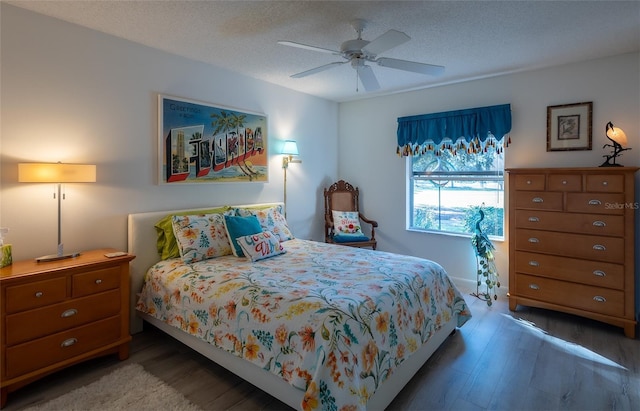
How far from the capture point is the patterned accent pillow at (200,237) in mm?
2930

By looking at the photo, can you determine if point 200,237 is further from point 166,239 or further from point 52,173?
point 52,173

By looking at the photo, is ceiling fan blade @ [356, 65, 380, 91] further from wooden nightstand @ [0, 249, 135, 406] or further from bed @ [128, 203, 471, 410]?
wooden nightstand @ [0, 249, 135, 406]

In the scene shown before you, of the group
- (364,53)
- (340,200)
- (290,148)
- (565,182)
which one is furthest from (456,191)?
(364,53)

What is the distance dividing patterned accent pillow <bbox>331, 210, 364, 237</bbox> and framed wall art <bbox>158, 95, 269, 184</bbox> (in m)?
1.18

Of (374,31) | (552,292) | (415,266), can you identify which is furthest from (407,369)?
(374,31)

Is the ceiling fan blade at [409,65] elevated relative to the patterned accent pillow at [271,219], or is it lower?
elevated

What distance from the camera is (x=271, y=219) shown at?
3727mm

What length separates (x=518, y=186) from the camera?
336cm

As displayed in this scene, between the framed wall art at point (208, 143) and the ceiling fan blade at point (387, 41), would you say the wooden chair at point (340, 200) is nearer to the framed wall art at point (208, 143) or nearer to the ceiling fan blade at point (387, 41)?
the framed wall art at point (208, 143)

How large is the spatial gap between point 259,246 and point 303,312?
1.22 meters

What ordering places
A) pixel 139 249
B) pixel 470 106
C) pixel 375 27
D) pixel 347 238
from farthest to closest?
pixel 347 238 → pixel 470 106 → pixel 139 249 → pixel 375 27

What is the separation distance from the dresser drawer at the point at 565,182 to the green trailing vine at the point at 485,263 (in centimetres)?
82

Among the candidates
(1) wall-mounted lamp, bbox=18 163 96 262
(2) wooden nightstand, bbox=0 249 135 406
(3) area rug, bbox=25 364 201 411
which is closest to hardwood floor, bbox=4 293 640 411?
Answer: (3) area rug, bbox=25 364 201 411

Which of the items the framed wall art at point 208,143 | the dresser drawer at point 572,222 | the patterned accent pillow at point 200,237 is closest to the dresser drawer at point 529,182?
the dresser drawer at point 572,222
